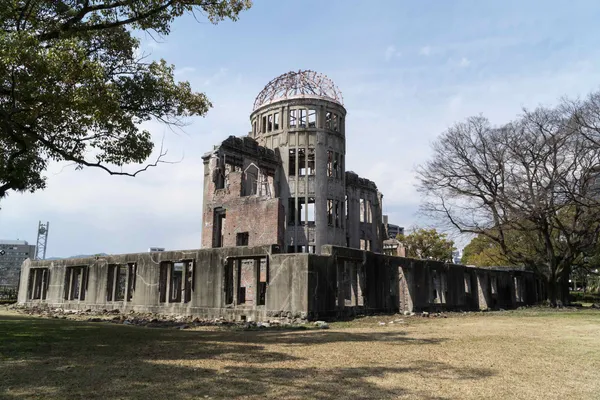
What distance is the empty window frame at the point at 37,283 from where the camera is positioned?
2681cm

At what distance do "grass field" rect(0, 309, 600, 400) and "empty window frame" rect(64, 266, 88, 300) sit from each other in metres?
15.3

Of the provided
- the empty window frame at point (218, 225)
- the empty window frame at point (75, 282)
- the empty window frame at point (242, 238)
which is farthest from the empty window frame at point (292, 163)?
the empty window frame at point (75, 282)

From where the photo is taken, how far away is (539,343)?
9.41 m

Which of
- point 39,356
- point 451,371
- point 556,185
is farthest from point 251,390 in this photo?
point 556,185

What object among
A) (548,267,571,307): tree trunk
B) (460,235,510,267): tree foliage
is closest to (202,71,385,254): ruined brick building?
(548,267,571,307): tree trunk

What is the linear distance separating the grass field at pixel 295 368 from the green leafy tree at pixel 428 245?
132 feet

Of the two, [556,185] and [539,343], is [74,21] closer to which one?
[539,343]

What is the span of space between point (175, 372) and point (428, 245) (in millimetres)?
46435

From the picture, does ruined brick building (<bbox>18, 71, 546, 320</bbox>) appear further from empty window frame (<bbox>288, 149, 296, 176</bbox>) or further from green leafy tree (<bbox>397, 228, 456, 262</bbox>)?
green leafy tree (<bbox>397, 228, 456, 262</bbox>)

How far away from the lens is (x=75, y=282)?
2512cm

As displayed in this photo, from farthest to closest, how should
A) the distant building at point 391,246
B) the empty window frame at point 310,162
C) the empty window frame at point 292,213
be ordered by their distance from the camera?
1. the distant building at point 391,246
2. the empty window frame at point 310,162
3. the empty window frame at point 292,213

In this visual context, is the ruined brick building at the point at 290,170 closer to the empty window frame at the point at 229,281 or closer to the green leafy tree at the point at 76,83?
the empty window frame at the point at 229,281

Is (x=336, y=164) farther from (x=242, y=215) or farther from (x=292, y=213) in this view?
(x=242, y=215)

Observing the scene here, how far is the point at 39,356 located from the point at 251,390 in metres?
3.86
